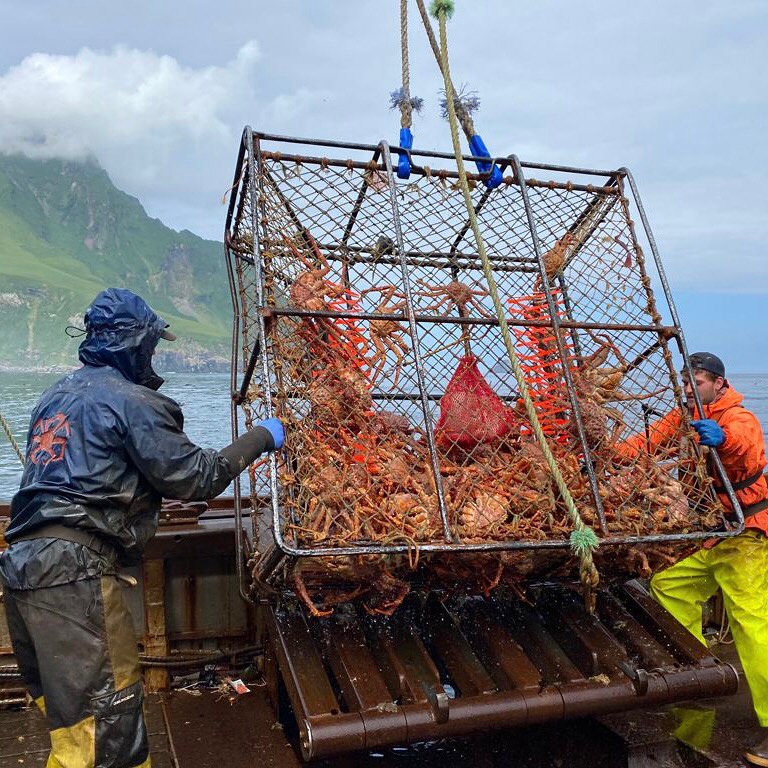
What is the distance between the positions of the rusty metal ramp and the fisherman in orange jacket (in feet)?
1.50

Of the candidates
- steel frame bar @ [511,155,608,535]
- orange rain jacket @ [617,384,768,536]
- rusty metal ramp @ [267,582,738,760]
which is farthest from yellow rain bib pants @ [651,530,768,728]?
steel frame bar @ [511,155,608,535]

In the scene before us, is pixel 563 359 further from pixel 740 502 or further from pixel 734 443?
pixel 740 502

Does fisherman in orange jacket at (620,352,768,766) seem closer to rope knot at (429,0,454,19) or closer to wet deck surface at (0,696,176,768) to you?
rope knot at (429,0,454,19)

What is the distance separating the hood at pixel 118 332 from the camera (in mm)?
3064

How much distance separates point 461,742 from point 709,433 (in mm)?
2362

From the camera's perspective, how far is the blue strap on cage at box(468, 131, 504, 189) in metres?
4.08

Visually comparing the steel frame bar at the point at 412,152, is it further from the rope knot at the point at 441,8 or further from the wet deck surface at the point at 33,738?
the wet deck surface at the point at 33,738

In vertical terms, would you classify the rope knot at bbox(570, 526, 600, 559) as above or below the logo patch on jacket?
below

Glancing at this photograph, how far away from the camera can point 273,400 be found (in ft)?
11.2

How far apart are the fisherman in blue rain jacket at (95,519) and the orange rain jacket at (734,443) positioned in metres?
2.06

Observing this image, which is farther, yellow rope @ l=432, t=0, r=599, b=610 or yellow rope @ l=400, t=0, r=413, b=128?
yellow rope @ l=400, t=0, r=413, b=128

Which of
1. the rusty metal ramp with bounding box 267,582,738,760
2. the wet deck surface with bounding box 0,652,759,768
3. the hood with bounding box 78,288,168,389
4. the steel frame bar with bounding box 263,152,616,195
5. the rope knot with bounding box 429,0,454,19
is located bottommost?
the wet deck surface with bounding box 0,652,759,768

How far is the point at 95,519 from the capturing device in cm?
287

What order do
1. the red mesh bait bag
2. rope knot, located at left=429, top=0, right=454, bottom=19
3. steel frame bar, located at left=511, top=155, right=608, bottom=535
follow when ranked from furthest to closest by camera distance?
the red mesh bait bag → rope knot, located at left=429, top=0, right=454, bottom=19 → steel frame bar, located at left=511, top=155, right=608, bottom=535
